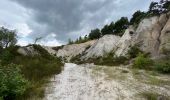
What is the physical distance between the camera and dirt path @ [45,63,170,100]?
55.6 ft

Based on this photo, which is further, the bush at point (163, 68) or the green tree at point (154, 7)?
the green tree at point (154, 7)

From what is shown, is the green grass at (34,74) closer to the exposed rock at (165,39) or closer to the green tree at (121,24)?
the exposed rock at (165,39)

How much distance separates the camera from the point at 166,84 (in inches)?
819

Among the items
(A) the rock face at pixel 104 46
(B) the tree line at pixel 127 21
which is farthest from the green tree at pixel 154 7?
(A) the rock face at pixel 104 46

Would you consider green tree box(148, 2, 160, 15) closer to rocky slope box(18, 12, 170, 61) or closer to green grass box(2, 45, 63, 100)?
rocky slope box(18, 12, 170, 61)

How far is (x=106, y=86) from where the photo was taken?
1919 centimetres

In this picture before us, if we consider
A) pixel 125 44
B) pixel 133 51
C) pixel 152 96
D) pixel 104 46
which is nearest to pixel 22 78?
pixel 152 96

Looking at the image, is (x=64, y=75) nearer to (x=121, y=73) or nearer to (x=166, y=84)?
(x=121, y=73)

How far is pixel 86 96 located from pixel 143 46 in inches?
1160

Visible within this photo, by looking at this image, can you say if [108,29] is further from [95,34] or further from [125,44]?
[125,44]

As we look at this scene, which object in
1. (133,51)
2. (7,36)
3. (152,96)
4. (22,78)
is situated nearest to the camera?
(152,96)

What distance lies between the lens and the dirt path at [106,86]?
1694 cm

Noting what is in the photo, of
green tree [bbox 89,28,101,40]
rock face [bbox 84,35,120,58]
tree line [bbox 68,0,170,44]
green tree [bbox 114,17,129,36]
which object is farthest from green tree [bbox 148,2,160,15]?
green tree [bbox 89,28,101,40]

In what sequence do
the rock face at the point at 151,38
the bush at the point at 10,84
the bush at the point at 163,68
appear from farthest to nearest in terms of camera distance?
the rock face at the point at 151,38 → the bush at the point at 163,68 → the bush at the point at 10,84
